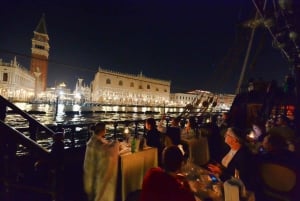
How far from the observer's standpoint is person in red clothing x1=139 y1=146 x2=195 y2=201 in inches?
73.5

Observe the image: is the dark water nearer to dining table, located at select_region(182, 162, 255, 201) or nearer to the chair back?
dining table, located at select_region(182, 162, 255, 201)

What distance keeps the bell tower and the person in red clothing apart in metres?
83.2

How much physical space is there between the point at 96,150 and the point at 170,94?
12236 cm

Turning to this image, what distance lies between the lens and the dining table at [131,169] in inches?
161

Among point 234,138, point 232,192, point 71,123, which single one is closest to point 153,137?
point 234,138

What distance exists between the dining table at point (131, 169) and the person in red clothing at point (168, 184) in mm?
2179

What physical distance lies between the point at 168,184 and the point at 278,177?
206 centimetres

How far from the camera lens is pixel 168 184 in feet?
6.20

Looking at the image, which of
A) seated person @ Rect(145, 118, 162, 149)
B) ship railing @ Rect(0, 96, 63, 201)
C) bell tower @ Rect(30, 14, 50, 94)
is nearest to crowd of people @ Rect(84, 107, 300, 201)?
ship railing @ Rect(0, 96, 63, 201)

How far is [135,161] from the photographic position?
175 inches

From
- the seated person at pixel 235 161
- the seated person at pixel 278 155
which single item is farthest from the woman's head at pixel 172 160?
the seated person at pixel 278 155

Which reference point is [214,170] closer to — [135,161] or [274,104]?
[135,161]

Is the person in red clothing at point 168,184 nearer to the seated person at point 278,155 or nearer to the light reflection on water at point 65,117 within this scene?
the seated person at point 278,155

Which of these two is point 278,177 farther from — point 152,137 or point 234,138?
point 152,137
